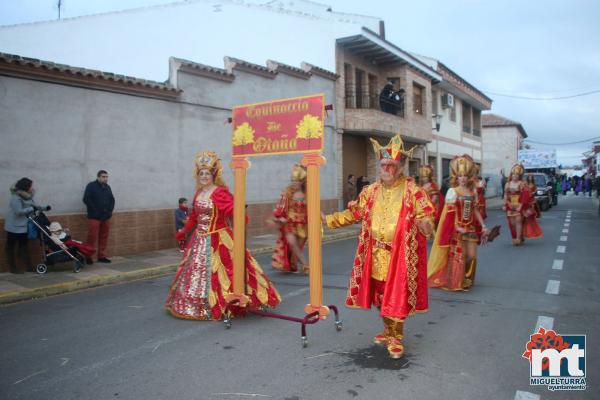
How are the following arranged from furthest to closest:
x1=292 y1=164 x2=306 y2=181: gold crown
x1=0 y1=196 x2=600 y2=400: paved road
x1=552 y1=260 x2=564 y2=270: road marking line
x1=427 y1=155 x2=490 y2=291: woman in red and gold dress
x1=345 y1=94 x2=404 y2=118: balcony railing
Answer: x1=345 y1=94 x2=404 y2=118: balcony railing
x1=552 y1=260 x2=564 y2=270: road marking line
x1=292 y1=164 x2=306 y2=181: gold crown
x1=427 y1=155 x2=490 y2=291: woman in red and gold dress
x1=0 y1=196 x2=600 y2=400: paved road

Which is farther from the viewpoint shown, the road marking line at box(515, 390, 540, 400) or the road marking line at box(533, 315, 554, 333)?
the road marking line at box(533, 315, 554, 333)

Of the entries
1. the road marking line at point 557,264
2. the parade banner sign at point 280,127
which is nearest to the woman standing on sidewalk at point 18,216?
the parade banner sign at point 280,127

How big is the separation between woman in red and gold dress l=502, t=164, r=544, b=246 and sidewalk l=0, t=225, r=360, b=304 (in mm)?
6528

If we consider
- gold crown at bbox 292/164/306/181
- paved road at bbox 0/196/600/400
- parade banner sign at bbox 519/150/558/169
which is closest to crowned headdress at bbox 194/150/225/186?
paved road at bbox 0/196/600/400

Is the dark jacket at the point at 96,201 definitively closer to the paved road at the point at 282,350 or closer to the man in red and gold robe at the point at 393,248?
the paved road at the point at 282,350

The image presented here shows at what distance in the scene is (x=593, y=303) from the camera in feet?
20.8

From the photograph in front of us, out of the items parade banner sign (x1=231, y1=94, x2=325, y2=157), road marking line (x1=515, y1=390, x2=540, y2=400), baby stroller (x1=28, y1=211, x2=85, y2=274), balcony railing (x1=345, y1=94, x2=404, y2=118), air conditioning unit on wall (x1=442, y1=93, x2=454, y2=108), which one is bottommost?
road marking line (x1=515, y1=390, x2=540, y2=400)

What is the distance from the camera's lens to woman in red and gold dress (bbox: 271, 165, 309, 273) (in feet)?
28.0

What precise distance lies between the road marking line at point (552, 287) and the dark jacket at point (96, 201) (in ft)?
26.1

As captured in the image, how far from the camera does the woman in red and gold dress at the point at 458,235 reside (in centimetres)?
713

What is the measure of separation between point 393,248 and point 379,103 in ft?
57.2

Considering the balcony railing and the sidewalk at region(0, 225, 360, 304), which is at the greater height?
the balcony railing

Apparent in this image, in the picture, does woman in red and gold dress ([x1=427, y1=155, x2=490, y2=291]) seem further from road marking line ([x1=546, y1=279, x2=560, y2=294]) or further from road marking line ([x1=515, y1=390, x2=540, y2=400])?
road marking line ([x1=515, y1=390, x2=540, y2=400])

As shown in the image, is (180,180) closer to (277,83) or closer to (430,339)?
(277,83)
